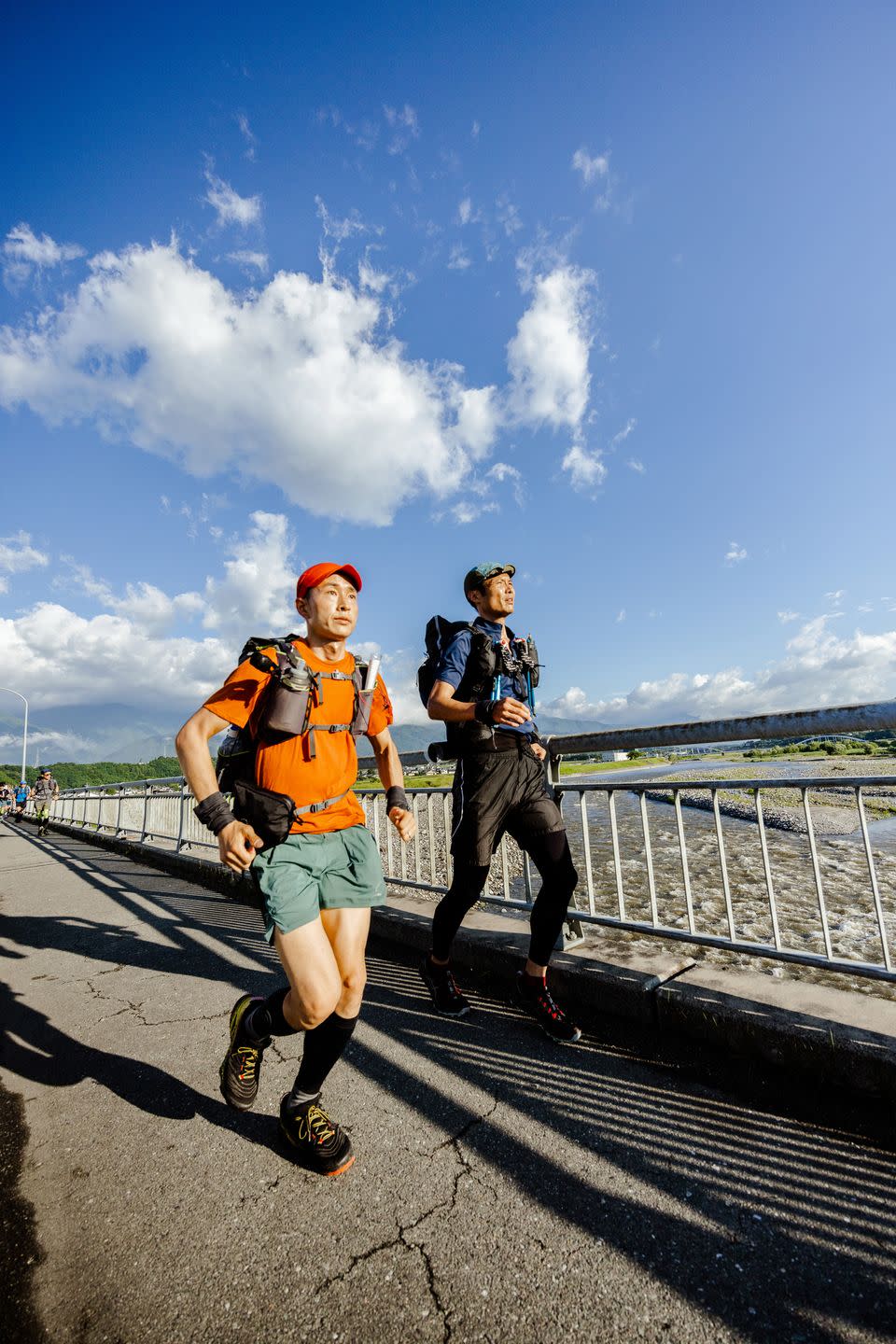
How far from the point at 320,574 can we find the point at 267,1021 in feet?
6.12

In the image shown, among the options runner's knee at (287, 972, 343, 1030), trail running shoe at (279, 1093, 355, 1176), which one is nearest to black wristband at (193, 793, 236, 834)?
runner's knee at (287, 972, 343, 1030)

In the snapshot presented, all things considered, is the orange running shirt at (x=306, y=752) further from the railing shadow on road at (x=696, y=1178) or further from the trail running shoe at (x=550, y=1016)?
the trail running shoe at (x=550, y=1016)

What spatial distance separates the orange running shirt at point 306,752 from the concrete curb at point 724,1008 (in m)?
1.74

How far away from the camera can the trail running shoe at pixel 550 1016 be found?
2982mm

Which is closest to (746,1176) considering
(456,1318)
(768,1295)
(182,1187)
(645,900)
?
(768,1295)

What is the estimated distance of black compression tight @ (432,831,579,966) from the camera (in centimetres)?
311

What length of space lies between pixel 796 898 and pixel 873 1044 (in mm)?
3841

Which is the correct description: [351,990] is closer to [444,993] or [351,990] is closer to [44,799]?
[444,993]

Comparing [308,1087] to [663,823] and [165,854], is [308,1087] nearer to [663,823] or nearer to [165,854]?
[165,854]

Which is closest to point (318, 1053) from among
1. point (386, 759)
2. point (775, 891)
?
point (386, 759)

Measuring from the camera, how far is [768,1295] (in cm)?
155

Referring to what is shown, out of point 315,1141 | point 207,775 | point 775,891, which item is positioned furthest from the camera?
point 775,891

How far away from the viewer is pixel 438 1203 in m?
1.93

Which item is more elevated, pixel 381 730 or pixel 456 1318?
pixel 381 730
